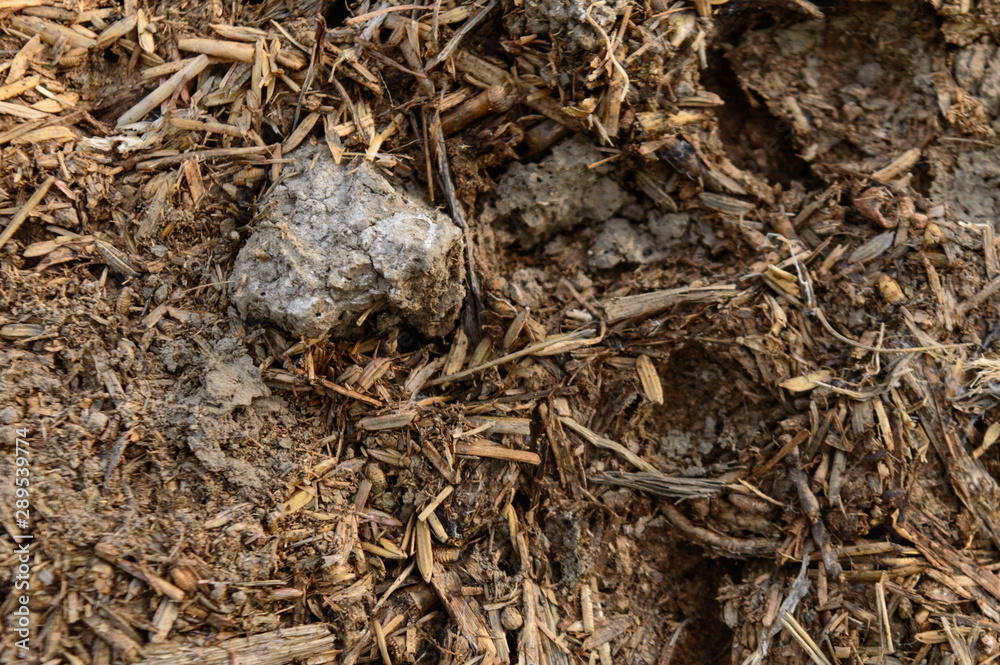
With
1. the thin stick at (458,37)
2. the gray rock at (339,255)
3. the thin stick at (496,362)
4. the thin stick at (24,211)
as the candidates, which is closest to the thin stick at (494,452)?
the thin stick at (496,362)

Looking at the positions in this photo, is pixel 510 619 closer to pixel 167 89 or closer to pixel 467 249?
pixel 467 249

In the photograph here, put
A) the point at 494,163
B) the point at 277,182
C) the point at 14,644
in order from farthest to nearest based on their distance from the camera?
1. the point at 494,163
2. the point at 277,182
3. the point at 14,644

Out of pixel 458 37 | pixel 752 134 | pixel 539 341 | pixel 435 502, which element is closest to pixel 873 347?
pixel 752 134

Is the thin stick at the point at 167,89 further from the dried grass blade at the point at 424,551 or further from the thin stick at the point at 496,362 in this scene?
the dried grass blade at the point at 424,551

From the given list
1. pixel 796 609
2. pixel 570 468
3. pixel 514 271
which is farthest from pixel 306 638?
pixel 796 609

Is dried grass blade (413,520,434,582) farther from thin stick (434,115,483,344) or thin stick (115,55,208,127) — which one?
thin stick (115,55,208,127)

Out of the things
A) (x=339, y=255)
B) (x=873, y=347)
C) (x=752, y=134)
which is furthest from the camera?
(x=752, y=134)

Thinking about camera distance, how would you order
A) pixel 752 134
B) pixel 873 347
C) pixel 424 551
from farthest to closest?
pixel 752 134, pixel 873 347, pixel 424 551

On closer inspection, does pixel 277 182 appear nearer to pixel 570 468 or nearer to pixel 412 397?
pixel 412 397
